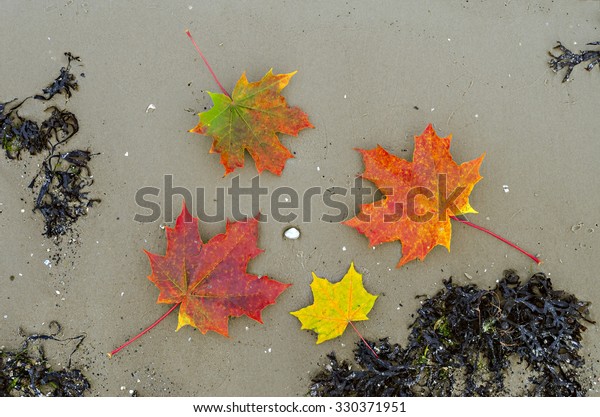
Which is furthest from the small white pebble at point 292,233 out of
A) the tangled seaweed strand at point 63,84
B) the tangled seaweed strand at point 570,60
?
the tangled seaweed strand at point 570,60

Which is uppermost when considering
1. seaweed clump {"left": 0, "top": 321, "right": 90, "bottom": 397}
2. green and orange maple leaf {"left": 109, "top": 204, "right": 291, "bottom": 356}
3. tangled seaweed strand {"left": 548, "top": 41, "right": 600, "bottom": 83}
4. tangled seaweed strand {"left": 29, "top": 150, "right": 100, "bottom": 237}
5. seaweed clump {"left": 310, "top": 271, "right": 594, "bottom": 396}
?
tangled seaweed strand {"left": 548, "top": 41, "right": 600, "bottom": 83}

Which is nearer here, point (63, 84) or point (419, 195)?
point (419, 195)

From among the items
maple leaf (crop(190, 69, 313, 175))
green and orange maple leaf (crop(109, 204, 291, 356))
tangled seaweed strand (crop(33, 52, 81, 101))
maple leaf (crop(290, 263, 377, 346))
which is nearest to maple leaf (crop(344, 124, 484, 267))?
maple leaf (crop(290, 263, 377, 346))

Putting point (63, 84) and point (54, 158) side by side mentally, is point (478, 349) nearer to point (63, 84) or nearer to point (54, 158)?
point (54, 158)

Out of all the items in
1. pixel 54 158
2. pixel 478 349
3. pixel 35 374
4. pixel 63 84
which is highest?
pixel 63 84

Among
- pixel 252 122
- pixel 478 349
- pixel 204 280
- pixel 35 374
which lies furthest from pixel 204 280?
pixel 478 349

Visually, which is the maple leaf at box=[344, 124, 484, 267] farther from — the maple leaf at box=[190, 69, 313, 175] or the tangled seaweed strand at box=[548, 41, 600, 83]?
the tangled seaweed strand at box=[548, 41, 600, 83]

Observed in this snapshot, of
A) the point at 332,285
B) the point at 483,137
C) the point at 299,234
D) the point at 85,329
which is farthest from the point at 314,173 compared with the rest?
the point at 85,329
